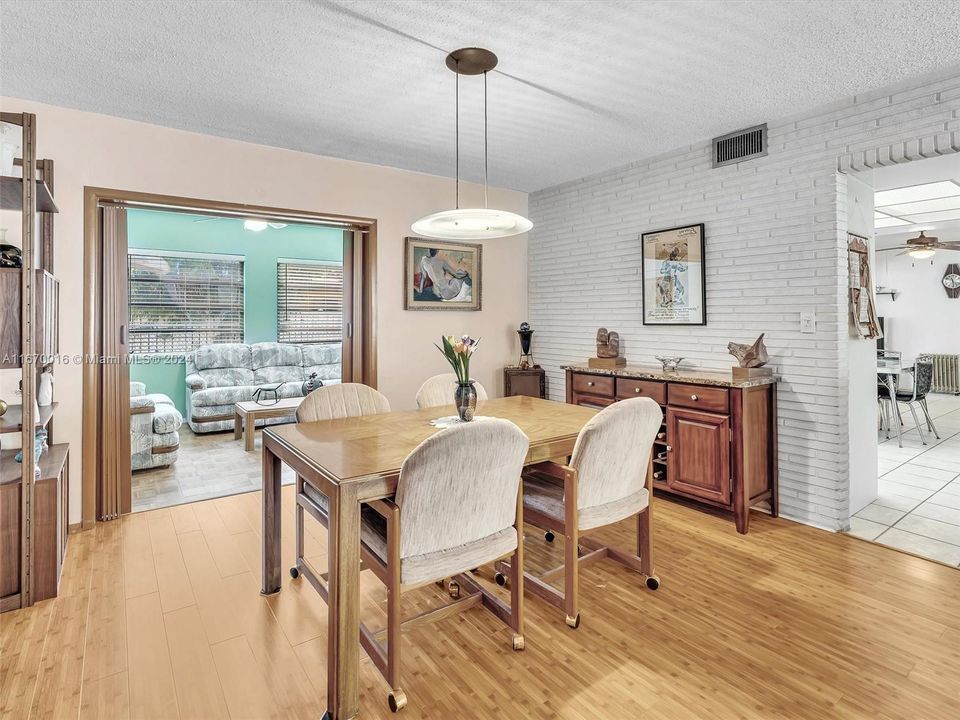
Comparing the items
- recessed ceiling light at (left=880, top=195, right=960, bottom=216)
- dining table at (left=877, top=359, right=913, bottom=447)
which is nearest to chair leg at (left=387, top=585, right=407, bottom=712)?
dining table at (left=877, top=359, right=913, bottom=447)

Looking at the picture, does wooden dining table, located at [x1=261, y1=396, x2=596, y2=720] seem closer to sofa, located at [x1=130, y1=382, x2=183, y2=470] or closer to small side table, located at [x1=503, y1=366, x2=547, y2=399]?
small side table, located at [x1=503, y1=366, x2=547, y2=399]

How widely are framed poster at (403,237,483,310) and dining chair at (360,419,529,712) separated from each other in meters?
2.77

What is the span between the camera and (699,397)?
3266mm

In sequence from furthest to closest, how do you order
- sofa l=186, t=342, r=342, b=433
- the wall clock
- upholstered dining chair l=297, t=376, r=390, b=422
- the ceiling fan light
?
the wall clock → sofa l=186, t=342, r=342, b=433 → upholstered dining chair l=297, t=376, r=390, b=422 → the ceiling fan light

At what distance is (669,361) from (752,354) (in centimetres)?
65

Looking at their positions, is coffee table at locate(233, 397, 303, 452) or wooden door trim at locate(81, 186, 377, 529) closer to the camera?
wooden door trim at locate(81, 186, 377, 529)

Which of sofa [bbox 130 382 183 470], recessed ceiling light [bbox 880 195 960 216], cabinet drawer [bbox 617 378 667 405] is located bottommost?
sofa [bbox 130 382 183 470]

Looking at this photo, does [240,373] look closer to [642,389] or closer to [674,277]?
[642,389]

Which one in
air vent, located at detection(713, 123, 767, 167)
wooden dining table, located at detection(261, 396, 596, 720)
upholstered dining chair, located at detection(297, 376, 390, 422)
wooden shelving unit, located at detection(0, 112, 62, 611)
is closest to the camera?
wooden dining table, located at detection(261, 396, 596, 720)

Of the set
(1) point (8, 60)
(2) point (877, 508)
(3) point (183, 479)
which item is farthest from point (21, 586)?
(2) point (877, 508)

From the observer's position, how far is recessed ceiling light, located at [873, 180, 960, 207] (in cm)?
450

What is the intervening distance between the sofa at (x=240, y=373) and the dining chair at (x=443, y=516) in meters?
4.59

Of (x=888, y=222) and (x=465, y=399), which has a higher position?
(x=888, y=222)

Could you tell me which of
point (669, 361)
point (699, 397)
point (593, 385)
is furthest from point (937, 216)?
Answer: point (593, 385)
